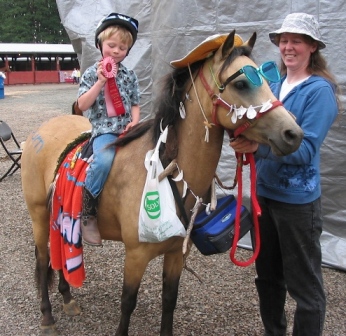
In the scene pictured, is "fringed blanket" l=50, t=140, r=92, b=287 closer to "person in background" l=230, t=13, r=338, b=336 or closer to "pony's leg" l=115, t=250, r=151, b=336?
"pony's leg" l=115, t=250, r=151, b=336

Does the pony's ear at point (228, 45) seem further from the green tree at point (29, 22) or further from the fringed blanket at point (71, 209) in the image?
the green tree at point (29, 22)

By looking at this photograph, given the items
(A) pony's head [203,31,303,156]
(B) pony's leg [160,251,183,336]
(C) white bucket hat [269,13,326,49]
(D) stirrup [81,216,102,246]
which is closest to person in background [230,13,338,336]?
(C) white bucket hat [269,13,326,49]

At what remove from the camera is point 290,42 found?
2.14 m

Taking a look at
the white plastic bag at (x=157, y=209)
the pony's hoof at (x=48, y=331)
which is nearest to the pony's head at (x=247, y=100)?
the white plastic bag at (x=157, y=209)

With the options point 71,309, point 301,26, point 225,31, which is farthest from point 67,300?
point 225,31

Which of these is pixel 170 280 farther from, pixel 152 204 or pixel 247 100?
pixel 247 100

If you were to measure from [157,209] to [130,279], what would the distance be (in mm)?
571

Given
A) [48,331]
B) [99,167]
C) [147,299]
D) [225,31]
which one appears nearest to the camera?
[99,167]

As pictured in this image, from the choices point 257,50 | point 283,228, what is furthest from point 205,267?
point 257,50

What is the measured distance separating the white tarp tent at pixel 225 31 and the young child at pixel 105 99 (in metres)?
1.88

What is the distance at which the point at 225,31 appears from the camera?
443 centimetres

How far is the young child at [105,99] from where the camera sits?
8.25 feet

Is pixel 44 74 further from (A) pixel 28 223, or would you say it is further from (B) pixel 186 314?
(B) pixel 186 314

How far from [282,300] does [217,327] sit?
70 cm
